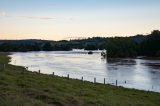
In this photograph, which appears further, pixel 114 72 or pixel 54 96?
pixel 114 72

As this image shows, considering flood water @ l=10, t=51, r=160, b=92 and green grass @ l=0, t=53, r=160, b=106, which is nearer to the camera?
green grass @ l=0, t=53, r=160, b=106

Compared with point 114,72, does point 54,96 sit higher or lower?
higher

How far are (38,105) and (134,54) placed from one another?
16379cm

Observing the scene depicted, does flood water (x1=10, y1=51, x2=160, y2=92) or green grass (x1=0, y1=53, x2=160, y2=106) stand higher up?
green grass (x1=0, y1=53, x2=160, y2=106)

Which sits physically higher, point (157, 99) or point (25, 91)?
point (25, 91)

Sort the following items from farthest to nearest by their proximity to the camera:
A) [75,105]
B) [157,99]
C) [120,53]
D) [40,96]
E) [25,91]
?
[120,53] < [157,99] < [25,91] < [40,96] < [75,105]

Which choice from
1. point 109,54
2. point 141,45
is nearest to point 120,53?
point 109,54

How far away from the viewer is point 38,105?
14.0 metres

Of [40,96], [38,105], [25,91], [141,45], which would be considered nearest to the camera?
[38,105]

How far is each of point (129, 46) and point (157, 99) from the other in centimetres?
14823

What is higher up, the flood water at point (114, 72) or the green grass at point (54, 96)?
the green grass at point (54, 96)

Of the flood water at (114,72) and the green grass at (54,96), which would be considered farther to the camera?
the flood water at (114,72)

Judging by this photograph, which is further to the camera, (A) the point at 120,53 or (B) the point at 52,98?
(A) the point at 120,53

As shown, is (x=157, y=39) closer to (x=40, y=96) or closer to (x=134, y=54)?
(x=134, y=54)
